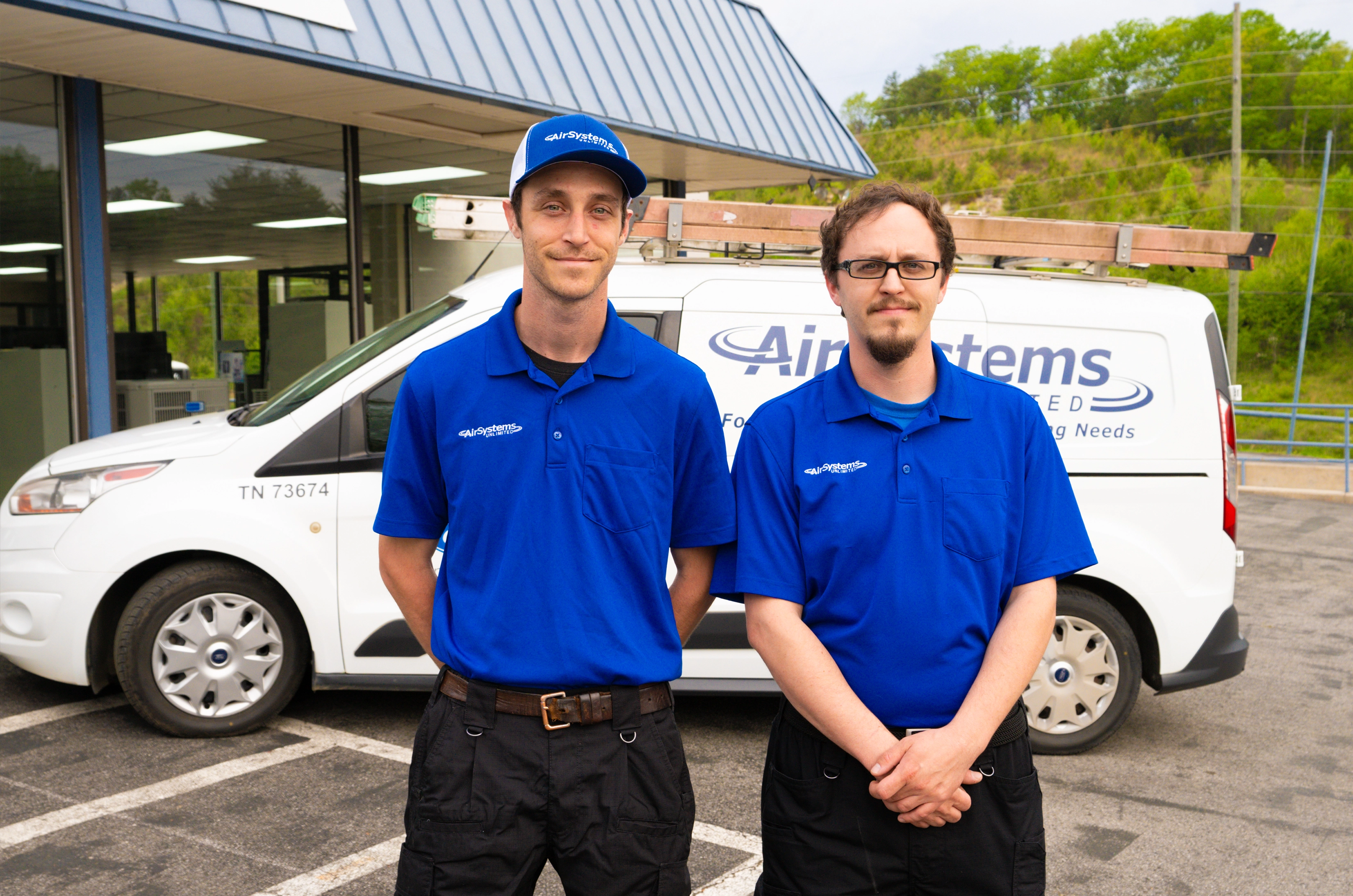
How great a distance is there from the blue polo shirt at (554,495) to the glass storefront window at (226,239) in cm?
782

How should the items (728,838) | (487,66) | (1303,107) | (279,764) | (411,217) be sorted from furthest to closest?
(1303,107)
(411,217)
(487,66)
(279,764)
(728,838)

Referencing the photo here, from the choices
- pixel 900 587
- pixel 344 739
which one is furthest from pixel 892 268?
pixel 344 739

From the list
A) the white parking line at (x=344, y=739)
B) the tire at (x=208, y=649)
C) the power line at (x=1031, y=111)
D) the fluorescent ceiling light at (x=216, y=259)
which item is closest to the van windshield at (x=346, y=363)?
the tire at (x=208, y=649)

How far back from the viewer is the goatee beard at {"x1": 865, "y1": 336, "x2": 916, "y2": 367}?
215 centimetres

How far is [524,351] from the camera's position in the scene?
2.17m

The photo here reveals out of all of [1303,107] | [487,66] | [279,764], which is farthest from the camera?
[1303,107]

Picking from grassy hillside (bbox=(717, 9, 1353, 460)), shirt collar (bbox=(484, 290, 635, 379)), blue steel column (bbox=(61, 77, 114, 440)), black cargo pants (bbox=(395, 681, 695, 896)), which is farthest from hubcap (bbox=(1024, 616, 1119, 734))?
grassy hillside (bbox=(717, 9, 1353, 460))

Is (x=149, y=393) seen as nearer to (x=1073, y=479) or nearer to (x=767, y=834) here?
(x=1073, y=479)

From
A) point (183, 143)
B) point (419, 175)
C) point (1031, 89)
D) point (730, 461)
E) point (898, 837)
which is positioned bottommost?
point (898, 837)

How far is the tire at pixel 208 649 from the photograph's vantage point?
4828 millimetres

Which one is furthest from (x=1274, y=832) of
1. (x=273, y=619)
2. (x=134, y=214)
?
(x=134, y=214)

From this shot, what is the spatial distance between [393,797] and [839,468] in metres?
2.95

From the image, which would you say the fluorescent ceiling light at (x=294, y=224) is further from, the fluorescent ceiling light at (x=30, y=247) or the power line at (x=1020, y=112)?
the power line at (x=1020, y=112)

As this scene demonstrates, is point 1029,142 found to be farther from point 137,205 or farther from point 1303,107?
point 137,205
